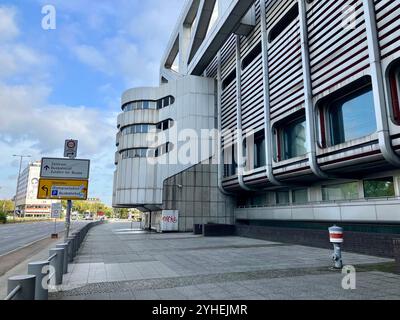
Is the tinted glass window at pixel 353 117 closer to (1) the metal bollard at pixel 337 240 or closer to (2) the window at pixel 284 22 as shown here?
(1) the metal bollard at pixel 337 240

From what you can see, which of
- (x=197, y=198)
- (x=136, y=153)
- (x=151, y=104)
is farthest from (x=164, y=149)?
(x=197, y=198)

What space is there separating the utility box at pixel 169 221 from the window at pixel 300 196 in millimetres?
11473

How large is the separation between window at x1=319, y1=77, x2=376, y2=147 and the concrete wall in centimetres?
1463

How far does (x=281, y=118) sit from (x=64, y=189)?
1373 centimetres

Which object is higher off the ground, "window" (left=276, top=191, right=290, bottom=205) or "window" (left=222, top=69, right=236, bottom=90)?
"window" (left=222, top=69, right=236, bottom=90)

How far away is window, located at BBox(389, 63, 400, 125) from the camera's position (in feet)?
39.1

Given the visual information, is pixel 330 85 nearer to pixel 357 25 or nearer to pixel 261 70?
pixel 357 25

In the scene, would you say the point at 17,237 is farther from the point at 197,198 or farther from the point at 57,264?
the point at 57,264

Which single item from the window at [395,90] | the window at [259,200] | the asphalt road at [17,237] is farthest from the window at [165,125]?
the window at [395,90]

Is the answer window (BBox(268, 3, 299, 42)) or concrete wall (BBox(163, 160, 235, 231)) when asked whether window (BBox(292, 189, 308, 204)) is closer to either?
concrete wall (BBox(163, 160, 235, 231))

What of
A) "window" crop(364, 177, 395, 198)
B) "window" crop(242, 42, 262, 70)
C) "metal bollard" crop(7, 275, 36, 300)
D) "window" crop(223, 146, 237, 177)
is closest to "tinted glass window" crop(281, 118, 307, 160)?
"window" crop(364, 177, 395, 198)

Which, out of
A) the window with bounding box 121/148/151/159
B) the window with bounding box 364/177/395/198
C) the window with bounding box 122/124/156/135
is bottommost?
the window with bounding box 364/177/395/198

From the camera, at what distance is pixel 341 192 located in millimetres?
16781

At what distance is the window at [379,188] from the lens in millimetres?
13859
